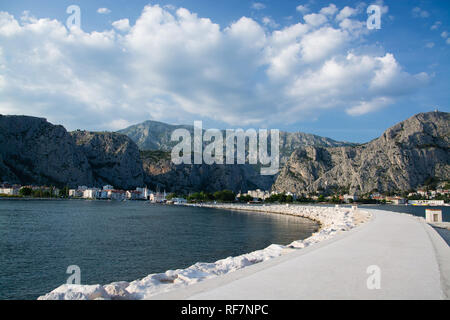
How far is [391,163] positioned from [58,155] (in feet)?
573

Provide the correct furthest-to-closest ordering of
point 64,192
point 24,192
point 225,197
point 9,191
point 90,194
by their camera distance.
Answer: point 90,194 → point 225,197 → point 64,192 → point 24,192 → point 9,191

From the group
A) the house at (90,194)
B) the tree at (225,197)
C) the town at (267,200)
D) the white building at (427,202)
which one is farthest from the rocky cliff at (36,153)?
the white building at (427,202)

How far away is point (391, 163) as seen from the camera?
156 m

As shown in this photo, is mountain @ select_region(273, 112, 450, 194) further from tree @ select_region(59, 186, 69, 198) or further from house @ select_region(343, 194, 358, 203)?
tree @ select_region(59, 186, 69, 198)

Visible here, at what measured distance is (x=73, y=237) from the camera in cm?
2589

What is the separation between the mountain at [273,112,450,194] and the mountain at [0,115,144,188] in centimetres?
11254

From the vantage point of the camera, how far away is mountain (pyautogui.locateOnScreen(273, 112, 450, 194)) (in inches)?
6043

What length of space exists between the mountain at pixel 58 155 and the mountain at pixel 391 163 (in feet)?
369

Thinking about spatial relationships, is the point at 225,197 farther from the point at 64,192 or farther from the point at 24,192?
the point at 24,192

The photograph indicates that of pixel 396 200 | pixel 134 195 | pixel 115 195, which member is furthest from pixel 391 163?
pixel 115 195

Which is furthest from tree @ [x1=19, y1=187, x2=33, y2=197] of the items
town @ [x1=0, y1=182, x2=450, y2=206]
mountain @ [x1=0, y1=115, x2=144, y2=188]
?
mountain @ [x1=0, y1=115, x2=144, y2=188]

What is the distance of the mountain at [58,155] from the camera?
143000mm
